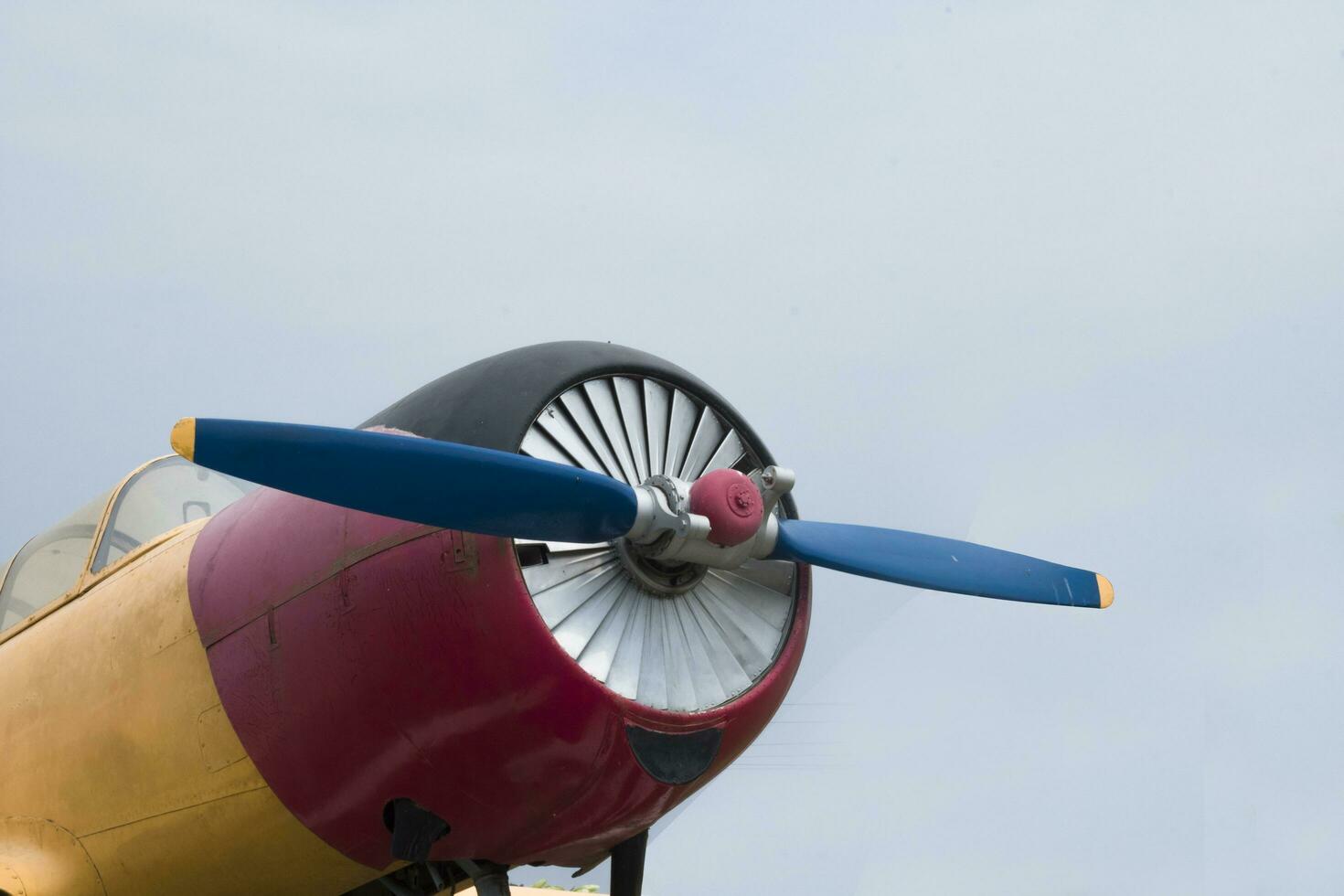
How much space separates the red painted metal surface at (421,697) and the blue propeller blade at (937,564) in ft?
0.75

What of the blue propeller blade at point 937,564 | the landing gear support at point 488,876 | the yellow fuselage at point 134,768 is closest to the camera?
the blue propeller blade at point 937,564

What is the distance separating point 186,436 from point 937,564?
2.98 meters

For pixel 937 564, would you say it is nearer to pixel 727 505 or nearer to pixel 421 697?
pixel 727 505

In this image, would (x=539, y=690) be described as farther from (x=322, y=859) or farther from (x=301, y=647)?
(x=322, y=859)

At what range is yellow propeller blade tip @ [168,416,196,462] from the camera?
183 inches

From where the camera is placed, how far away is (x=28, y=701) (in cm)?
723

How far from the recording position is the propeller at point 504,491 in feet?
15.8

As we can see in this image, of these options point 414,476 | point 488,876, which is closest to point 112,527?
point 488,876

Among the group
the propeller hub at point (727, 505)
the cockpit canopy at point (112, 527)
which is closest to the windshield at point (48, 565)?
the cockpit canopy at point (112, 527)

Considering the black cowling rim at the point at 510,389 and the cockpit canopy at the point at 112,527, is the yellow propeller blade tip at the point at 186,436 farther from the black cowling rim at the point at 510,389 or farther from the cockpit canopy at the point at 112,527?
the cockpit canopy at the point at 112,527

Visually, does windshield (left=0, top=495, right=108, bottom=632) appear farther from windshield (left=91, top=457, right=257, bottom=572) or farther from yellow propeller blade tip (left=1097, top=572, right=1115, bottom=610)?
yellow propeller blade tip (left=1097, top=572, right=1115, bottom=610)

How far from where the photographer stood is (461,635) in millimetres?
5188

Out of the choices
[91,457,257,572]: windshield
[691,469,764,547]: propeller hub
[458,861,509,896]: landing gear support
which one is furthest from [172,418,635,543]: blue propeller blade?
[91,457,257,572]: windshield

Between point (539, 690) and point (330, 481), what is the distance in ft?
3.18
